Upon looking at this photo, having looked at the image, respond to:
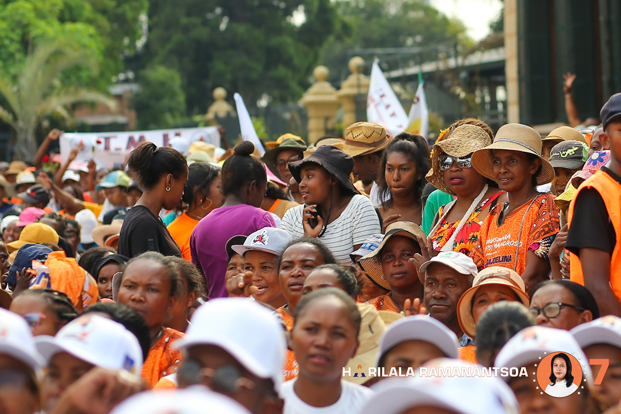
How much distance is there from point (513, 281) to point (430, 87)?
631 inches

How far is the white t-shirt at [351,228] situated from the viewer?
495cm

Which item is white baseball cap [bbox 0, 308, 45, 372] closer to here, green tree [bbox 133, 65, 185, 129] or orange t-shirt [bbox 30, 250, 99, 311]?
orange t-shirt [bbox 30, 250, 99, 311]

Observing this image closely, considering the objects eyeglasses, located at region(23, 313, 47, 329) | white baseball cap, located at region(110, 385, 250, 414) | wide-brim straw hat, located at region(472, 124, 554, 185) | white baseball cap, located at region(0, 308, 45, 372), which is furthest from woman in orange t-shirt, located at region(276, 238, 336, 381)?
white baseball cap, located at region(110, 385, 250, 414)

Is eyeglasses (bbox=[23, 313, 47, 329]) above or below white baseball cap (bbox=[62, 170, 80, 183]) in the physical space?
below

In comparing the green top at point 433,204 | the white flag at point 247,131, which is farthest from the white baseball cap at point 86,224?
the green top at point 433,204

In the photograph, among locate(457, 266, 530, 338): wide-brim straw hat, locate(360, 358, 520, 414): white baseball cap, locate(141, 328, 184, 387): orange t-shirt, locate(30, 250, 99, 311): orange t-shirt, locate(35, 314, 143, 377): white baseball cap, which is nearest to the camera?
locate(360, 358, 520, 414): white baseball cap

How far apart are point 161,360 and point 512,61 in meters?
10.00

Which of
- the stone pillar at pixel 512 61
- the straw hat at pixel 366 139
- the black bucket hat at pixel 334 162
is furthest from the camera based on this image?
the stone pillar at pixel 512 61

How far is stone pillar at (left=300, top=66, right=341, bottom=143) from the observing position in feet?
56.3

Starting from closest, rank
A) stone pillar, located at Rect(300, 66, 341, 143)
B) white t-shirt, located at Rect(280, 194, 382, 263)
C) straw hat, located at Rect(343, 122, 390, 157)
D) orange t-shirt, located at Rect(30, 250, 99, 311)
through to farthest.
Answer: orange t-shirt, located at Rect(30, 250, 99, 311) → white t-shirt, located at Rect(280, 194, 382, 263) → straw hat, located at Rect(343, 122, 390, 157) → stone pillar, located at Rect(300, 66, 341, 143)

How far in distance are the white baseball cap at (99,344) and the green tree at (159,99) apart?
33421 mm

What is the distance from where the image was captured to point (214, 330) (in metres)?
2.30

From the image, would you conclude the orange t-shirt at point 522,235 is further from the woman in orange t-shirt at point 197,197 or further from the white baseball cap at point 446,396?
the white baseball cap at point 446,396

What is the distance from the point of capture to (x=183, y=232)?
567cm
